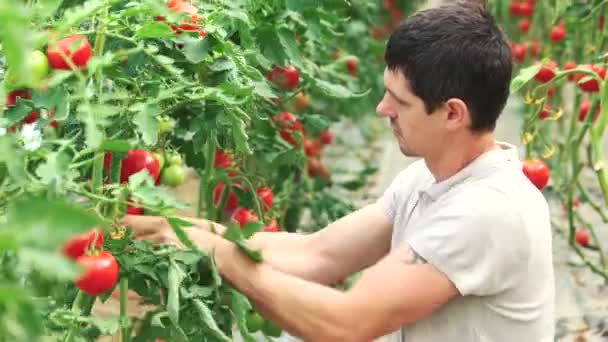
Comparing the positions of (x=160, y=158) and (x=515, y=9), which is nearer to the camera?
(x=160, y=158)

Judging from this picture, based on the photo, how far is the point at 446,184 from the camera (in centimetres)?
182

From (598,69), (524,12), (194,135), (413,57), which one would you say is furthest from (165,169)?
(524,12)

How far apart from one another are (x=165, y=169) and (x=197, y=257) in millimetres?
377

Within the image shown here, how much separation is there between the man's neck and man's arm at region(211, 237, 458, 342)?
0.64ft

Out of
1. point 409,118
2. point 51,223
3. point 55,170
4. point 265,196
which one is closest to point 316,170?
point 265,196

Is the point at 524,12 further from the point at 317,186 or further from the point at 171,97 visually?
the point at 171,97

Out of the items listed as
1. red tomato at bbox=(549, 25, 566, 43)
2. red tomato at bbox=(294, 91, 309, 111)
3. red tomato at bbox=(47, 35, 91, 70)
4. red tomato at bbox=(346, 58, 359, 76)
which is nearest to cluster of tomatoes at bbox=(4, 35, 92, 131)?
red tomato at bbox=(47, 35, 91, 70)

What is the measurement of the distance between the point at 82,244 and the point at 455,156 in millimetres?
756

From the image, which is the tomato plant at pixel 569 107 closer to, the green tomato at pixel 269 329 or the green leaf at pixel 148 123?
the green tomato at pixel 269 329

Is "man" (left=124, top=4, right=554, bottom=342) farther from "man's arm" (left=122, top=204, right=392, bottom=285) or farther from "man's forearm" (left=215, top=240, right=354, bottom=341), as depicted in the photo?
"man's arm" (left=122, top=204, right=392, bottom=285)

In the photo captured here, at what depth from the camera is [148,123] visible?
1358 millimetres

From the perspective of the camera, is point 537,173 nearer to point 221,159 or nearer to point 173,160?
point 221,159

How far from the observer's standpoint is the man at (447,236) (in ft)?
5.53

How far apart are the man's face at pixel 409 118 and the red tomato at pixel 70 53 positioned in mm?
597
